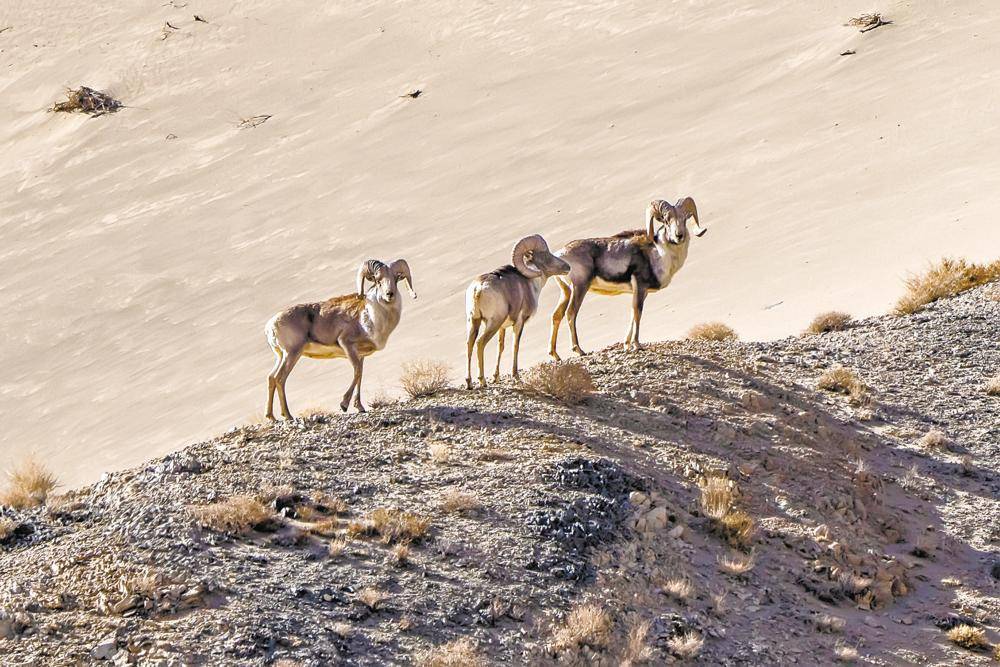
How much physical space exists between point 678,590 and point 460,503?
1819mm

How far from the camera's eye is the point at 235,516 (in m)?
10.4

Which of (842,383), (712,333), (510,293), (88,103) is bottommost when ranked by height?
(842,383)

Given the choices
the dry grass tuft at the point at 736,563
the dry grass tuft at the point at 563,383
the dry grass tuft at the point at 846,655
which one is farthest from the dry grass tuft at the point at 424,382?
the dry grass tuft at the point at 846,655

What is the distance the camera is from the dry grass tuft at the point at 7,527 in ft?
36.0

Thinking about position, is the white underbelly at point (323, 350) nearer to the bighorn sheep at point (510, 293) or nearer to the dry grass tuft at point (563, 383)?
the bighorn sheep at point (510, 293)

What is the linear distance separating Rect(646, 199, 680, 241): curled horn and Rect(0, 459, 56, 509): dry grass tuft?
23.2ft

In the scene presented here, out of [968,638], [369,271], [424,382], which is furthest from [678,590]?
[369,271]

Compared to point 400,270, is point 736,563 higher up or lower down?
lower down

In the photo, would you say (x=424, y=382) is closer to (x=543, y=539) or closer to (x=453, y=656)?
(x=543, y=539)

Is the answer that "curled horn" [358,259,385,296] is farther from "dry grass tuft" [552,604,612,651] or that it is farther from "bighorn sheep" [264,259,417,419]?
"dry grass tuft" [552,604,612,651]

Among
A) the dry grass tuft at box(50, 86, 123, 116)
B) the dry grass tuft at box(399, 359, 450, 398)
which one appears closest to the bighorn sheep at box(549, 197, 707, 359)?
the dry grass tuft at box(399, 359, 450, 398)

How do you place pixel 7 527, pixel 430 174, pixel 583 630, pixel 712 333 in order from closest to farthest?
pixel 583 630 → pixel 7 527 → pixel 712 333 → pixel 430 174

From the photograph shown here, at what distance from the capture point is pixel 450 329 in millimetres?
22906

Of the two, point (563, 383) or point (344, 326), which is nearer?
point (563, 383)
